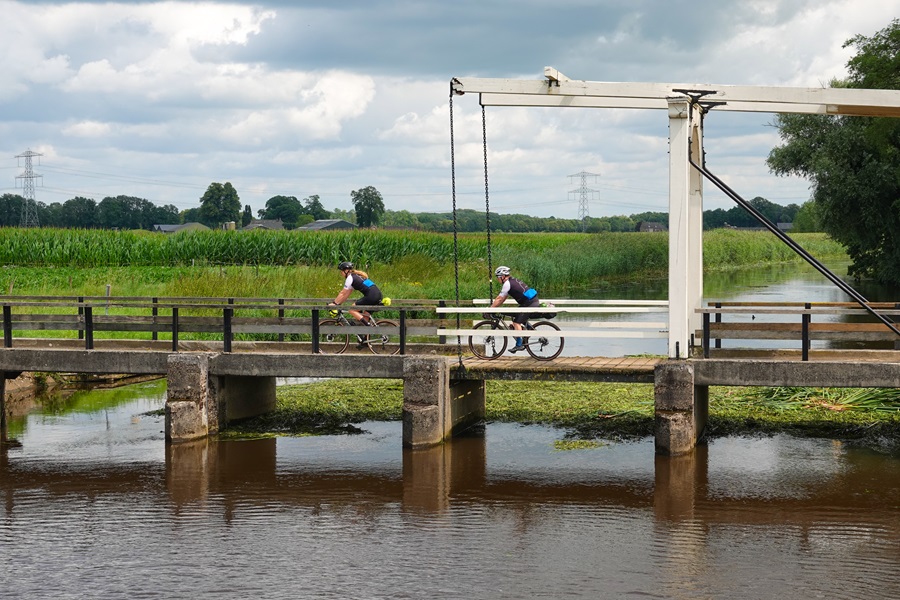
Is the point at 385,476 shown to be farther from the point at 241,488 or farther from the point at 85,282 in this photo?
the point at 85,282

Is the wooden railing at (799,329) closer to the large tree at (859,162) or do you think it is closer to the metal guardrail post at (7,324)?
the metal guardrail post at (7,324)

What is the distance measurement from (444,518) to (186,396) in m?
5.78

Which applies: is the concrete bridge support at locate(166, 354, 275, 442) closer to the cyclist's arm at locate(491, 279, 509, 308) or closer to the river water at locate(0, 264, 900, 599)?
the river water at locate(0, 264, 900, 599)

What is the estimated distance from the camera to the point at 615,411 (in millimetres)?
18219

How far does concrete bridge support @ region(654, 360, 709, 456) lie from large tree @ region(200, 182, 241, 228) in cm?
11783

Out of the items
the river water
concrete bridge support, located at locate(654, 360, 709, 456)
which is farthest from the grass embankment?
concrete bridge support, located at locate(654, 360, 709, 456)

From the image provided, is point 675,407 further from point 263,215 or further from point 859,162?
point 263,215

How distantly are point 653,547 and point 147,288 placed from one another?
2694cm

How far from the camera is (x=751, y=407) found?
18406 mm

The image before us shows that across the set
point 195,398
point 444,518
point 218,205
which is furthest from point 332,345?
point 218,205

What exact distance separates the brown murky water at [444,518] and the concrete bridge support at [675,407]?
34 cm

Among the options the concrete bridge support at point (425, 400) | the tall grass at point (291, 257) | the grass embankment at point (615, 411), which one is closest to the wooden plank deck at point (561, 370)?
the concrete bridge support at point (425, 400)

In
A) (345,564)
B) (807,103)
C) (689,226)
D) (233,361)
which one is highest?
(807,103)

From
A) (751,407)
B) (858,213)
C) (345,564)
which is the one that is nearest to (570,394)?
(751,407)
